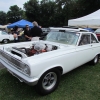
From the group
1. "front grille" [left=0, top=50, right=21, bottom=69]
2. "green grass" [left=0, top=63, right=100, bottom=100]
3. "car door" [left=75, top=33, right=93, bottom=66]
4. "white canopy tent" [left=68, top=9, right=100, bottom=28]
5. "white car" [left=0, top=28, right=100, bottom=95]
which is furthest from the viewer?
"white canopy tent" [left=68, top=9, right=100, bottom=28]

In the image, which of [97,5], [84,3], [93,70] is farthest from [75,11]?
[93,70]

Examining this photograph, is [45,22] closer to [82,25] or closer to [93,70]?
[82,25]

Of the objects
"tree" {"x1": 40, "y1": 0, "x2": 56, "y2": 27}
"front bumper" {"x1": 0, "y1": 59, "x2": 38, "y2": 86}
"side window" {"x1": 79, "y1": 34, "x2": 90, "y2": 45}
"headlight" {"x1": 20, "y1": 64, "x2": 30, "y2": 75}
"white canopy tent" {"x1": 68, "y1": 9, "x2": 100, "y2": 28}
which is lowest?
"front bumper" {"x1": 0, "y1": 59, "x2": 38, "y2": 86}

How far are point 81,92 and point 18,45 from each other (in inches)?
100

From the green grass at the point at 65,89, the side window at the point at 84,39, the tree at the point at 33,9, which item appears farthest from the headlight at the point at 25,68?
the tree at the point at 33,9

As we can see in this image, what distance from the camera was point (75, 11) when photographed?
3119 centimetres

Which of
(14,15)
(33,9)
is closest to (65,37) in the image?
(33,9)

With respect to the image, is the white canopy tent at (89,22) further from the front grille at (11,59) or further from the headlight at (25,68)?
the headlight at (25,68)

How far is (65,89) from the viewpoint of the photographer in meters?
3.42

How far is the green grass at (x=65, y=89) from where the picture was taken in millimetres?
3072

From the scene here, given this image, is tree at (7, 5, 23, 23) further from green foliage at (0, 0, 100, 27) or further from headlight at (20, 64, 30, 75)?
headlight at (20, 64, 30, 75)

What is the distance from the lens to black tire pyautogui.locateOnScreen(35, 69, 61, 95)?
2.94 meters

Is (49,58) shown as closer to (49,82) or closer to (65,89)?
(49,82)

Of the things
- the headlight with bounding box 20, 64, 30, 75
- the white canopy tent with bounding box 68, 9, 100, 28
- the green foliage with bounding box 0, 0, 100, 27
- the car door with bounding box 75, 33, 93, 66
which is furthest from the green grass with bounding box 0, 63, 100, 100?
the green foliage with bounding box 0, 0, 100, 27
